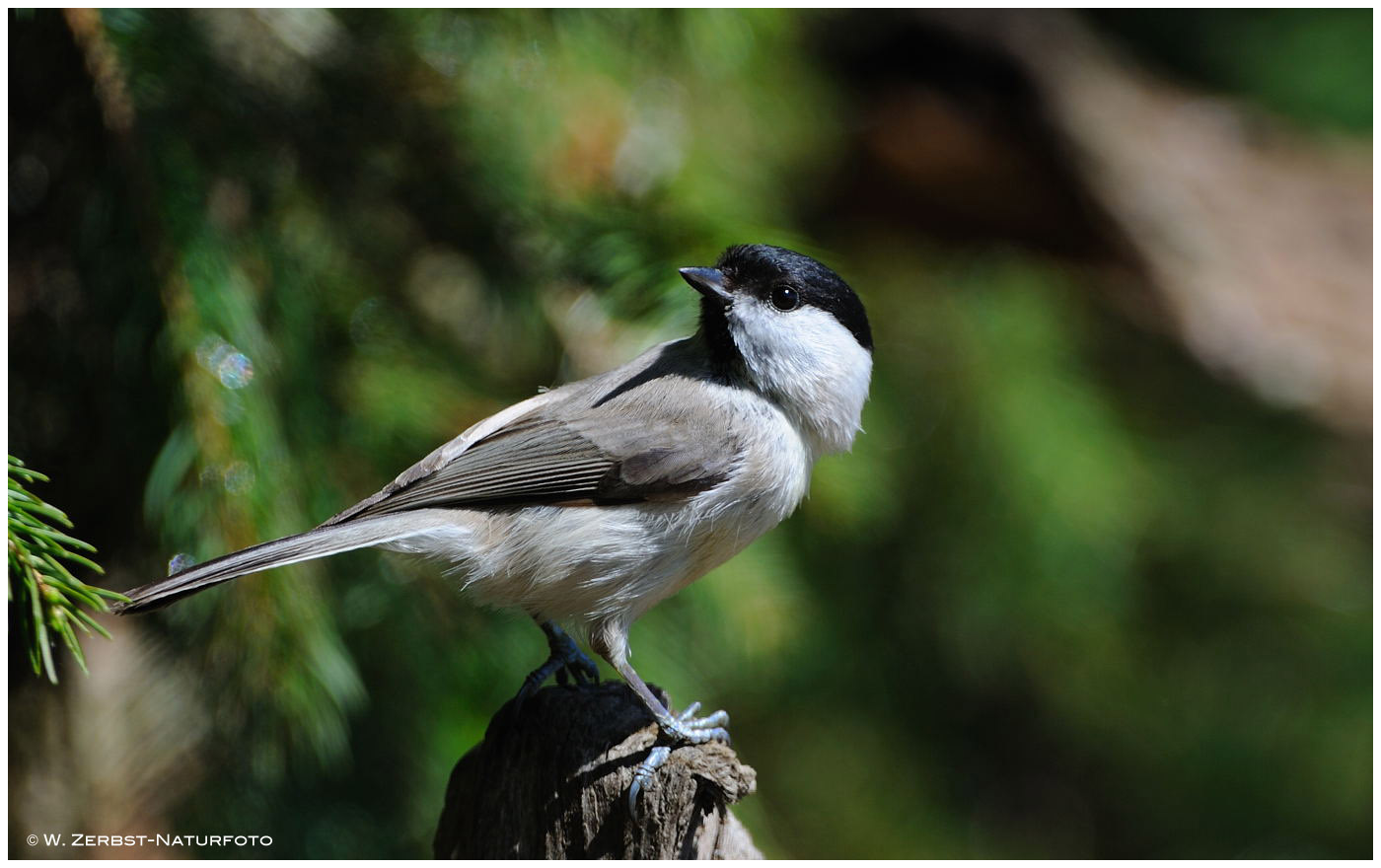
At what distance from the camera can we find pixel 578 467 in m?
1.87

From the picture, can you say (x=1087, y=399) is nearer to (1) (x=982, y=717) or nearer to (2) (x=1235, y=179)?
(1) (x=982, y=717)

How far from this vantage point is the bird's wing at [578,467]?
183 cm

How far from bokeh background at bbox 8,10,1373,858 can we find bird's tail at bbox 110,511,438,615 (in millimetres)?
111

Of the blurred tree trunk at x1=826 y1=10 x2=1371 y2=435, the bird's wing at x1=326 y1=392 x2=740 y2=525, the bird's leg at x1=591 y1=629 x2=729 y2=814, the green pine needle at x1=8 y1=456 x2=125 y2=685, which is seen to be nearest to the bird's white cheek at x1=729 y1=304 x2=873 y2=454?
the bird's wing at x1=326 y1=392 x2=740 y2=525

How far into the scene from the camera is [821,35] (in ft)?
11.0

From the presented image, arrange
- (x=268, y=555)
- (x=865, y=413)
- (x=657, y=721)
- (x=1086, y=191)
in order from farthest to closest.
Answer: (x=1086, y=191) < (x=865, y=413) < (x=657, y=721) < (x=268, y=555)

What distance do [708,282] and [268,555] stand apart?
84 cm

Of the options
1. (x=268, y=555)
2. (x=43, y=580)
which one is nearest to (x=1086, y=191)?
(x=268, y=555)

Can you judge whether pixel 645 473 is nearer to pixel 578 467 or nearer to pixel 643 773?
pixel 578 467

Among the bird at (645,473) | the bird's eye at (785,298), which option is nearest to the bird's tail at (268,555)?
the bird at (645,473)

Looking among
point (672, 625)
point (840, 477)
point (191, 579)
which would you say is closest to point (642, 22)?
point (840, 477)

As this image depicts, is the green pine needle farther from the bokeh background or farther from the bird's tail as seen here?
the bokeh background

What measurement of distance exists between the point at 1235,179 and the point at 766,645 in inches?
111

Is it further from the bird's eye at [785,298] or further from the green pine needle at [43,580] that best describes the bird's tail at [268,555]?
the bird's eye at [785,298]
